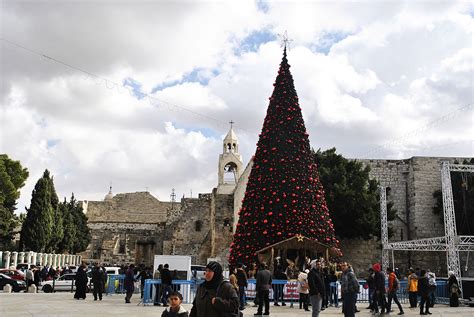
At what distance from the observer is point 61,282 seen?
2244 cm

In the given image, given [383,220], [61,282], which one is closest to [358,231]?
[383,220]

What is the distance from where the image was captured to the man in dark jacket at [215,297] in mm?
4969

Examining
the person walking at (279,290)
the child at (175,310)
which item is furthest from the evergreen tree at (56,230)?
the child at (175,310)

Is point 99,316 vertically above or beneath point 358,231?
beneath

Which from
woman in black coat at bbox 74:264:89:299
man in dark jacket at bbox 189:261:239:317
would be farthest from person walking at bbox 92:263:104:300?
man in dark jacket at bbox 189:261:239:317

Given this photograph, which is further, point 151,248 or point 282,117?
point 151,248

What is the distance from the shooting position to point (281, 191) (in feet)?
56.0

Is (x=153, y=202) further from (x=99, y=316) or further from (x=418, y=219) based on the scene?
(x=99, y=316)

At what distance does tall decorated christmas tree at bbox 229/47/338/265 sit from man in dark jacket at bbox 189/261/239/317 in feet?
37.5

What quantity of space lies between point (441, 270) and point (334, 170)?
9611 millimetres

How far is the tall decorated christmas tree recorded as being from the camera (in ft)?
55.1

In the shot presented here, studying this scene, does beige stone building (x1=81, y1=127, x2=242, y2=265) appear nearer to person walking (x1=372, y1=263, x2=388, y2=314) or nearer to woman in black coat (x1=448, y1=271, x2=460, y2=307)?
woman in black coat (x1=448, y1=271, x2=460, y2=307)

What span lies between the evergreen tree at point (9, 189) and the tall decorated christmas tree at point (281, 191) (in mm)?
22417

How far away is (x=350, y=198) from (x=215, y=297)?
2422 cm
